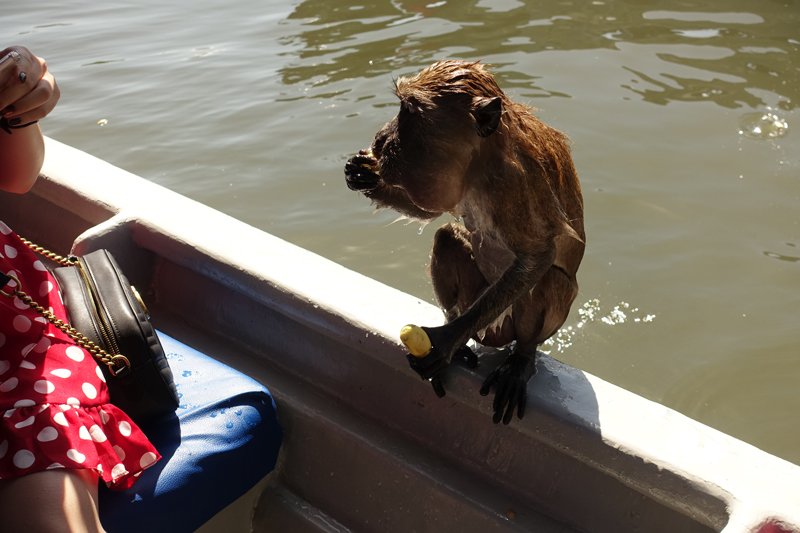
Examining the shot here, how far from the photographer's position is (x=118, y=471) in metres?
1.53

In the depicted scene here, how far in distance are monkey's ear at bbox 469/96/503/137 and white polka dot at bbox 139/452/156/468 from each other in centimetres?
113

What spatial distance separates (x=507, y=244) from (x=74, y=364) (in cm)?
113

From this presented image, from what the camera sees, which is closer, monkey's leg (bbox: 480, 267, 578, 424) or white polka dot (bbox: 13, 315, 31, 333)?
white polka dot (bbox: 13, 315, 31, 333)

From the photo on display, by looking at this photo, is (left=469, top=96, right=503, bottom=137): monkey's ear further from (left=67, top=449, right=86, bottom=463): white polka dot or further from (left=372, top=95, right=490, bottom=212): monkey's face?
(left=67, top=449, right=86, bottom=463): white polka dot

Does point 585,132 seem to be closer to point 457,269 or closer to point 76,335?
point 457,269

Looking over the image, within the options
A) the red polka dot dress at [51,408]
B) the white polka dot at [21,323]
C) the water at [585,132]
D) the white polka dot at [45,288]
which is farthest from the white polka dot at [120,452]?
the water at [585,132]

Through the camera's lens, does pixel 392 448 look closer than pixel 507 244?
No

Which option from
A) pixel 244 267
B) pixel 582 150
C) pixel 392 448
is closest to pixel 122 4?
pixel 582 150

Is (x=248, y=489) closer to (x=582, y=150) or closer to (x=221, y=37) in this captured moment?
(x=582, y=150)

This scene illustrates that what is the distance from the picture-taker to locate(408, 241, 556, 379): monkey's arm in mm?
1623

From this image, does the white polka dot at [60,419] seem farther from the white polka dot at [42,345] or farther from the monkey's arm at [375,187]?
the monkey's arm at [375,187]

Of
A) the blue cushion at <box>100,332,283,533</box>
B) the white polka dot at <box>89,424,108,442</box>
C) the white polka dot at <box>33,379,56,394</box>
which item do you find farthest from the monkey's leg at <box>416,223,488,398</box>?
the white polka dot at <box>33,379,56,394</box>

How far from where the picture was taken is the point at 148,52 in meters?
7.74

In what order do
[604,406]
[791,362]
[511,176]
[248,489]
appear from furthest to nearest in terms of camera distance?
1. [791,362]
2. [248,489]
3. [604,406]
4. [511,176]
